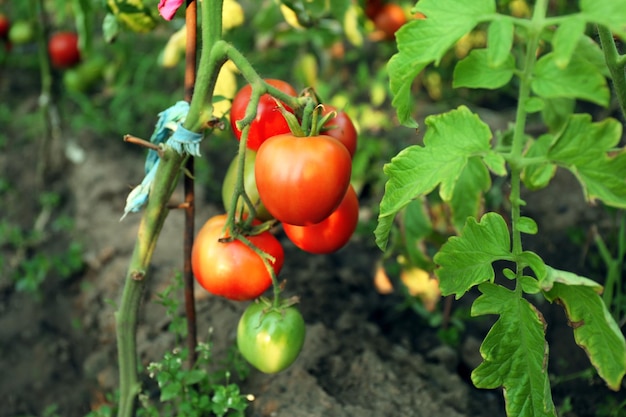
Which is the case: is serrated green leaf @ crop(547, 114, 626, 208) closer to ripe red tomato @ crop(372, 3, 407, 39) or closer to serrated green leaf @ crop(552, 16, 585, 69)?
serrated green leaf @ crop(552, 16, 585, 69)

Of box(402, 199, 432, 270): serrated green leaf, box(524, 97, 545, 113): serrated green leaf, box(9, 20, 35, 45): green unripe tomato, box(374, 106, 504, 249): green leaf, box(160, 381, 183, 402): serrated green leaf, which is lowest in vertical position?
box(160, 381, 183, 402): serrated green leaf

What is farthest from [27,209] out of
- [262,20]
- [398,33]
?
[398,33]

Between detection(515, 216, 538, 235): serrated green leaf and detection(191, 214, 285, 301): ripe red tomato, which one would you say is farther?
detection(191, 214, 285, 301): ripe red tomato

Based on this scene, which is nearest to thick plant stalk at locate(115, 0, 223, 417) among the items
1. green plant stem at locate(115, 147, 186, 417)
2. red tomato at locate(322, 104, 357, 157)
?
green plant stem at locate(115, 147, 186, 417)

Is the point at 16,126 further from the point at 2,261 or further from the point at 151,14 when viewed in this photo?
the point at 151,14

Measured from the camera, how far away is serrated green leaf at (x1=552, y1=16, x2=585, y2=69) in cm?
78

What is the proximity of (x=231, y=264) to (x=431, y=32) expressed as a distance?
56 cm

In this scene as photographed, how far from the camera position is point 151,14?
4.84 feet

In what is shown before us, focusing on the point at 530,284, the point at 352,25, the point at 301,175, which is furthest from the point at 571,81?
the point at 352,25

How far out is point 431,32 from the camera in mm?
883

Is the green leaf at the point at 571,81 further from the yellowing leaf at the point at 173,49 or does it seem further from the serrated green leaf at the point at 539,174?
the yellowing leaf at the point at 173,49

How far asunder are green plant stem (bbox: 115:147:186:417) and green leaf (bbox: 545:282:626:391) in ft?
2.32

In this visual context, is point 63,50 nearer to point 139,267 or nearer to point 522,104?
point 139,267

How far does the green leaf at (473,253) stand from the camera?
99 cm
